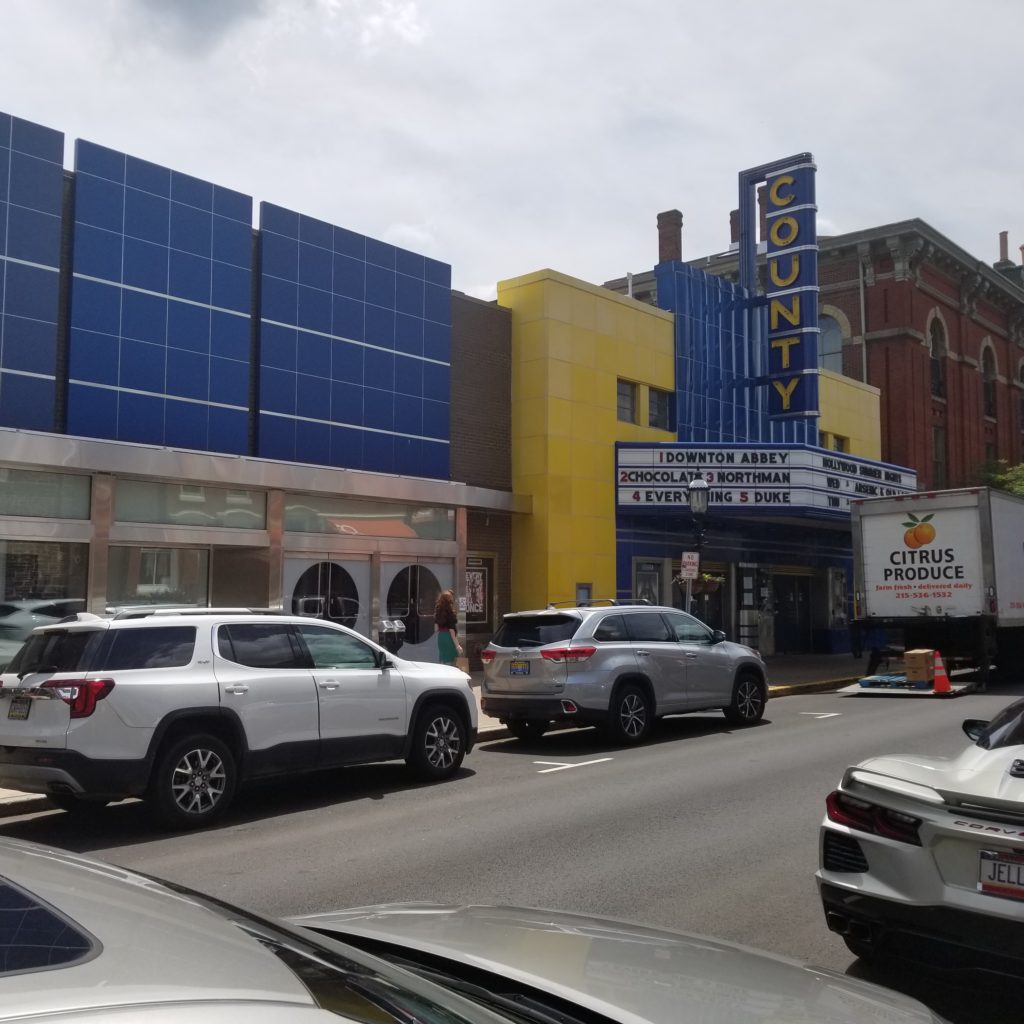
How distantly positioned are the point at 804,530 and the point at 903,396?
995cm

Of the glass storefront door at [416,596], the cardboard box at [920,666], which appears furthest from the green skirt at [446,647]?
the cardboard box at [920,666]

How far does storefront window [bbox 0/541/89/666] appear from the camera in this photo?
1472 centimetres

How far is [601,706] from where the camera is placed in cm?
1299

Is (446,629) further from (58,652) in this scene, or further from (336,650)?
(58,652)

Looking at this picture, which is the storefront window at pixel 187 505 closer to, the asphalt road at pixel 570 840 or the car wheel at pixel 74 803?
the asphalt road at pixel 570 840

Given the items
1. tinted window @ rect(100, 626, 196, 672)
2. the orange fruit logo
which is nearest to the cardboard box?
the orange fruit logo

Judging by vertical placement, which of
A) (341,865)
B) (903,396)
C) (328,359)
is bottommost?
(341,865)

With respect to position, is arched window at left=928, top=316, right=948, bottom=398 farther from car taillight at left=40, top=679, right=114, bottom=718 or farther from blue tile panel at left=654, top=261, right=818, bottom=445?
car taillight at left=40, top=679, right=114, bottom=718

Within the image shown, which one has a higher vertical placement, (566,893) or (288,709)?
(288,709)

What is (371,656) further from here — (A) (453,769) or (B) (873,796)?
(B) (873,796)

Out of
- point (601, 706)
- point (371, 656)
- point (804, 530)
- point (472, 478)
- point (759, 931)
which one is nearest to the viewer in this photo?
point (759, 931)

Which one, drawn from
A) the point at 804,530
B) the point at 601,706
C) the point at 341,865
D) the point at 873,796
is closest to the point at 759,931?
the point at 873,796

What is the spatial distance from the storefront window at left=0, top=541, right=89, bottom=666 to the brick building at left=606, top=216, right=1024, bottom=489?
25982 mm

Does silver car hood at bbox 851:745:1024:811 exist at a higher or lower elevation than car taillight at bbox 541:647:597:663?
lower
